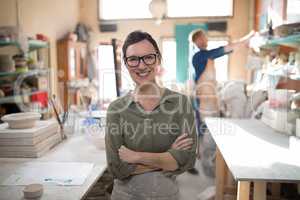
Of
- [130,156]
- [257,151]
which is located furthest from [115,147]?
[257,151]

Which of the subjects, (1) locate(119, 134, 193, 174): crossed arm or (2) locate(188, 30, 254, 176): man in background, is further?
(2) locate(188, 30, 254, 176): man in background

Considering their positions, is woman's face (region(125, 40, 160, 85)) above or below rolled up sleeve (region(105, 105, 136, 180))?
above

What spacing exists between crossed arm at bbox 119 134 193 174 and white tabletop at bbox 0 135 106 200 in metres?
0.22

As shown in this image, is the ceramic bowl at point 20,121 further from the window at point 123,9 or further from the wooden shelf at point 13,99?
the window at point 123,9

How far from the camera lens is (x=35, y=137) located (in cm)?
174

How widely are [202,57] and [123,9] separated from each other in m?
3.26

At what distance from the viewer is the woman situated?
1350mm

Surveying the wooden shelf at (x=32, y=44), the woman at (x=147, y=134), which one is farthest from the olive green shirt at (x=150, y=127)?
the wooden shelf at (x=32, y=44)

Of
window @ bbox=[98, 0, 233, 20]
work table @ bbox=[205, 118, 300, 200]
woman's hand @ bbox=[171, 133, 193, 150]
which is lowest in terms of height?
work table @ bbox=[205, 118, 300, 200]

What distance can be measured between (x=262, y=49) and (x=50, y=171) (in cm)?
304

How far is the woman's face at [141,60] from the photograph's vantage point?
133cm

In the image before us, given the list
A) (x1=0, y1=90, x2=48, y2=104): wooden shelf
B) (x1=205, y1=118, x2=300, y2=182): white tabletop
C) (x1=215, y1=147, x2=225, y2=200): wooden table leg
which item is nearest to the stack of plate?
(x1=205, y1=118, x2=300, y2=182): white tabletop

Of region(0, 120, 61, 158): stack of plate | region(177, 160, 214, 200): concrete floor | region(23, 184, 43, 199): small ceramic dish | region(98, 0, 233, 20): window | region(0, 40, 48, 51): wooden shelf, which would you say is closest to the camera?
region(23, 184, 43, 199): small ceramic dish

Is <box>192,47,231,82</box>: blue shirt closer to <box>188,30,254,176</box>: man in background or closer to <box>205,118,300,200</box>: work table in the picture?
<box>188,30,254,176</box>: man in background
